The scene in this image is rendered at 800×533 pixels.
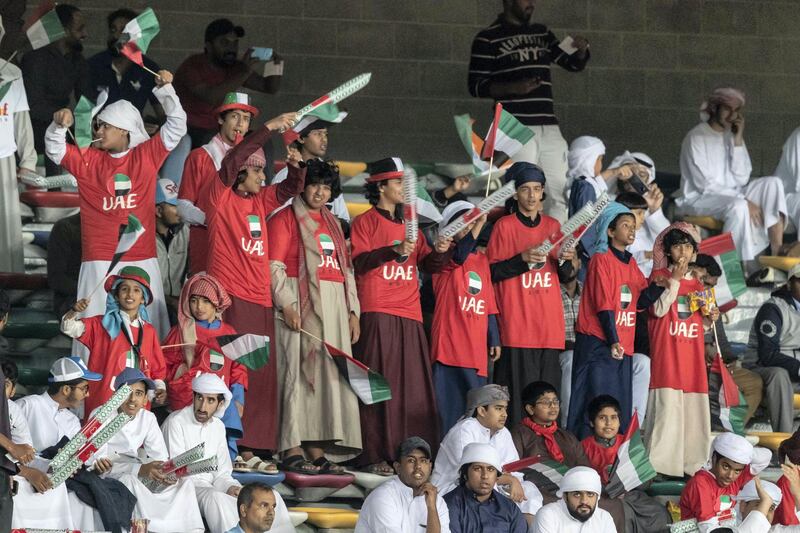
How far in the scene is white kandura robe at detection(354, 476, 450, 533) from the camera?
9727mm

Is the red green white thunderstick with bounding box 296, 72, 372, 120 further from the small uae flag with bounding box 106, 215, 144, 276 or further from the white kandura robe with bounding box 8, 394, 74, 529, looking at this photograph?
the white kandura robe with bounding box 8, 394, 74, 529

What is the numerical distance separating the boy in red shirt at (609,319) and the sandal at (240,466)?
183cm

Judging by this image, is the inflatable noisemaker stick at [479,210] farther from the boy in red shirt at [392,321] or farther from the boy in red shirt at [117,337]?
the boy in red shirt at [117,337]

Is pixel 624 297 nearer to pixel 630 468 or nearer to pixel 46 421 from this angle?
pixel 630 468

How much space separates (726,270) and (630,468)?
1.98 metres

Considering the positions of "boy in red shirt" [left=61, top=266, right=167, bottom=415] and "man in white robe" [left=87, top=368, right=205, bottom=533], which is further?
"boy in red shirt" [left=61, top=266, right=167, bottom=415]

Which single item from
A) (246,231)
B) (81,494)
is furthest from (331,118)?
(81,494)

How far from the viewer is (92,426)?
905 cm

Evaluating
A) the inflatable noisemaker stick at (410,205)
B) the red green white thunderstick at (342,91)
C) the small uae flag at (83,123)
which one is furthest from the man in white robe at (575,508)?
the small uae flag at (83,123)

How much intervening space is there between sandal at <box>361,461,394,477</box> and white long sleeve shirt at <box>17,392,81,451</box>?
61.7 inches

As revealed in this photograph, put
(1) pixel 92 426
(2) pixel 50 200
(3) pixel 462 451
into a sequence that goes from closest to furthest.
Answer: (1) pixel 92 426 < (3) pixel 462 451 < (2) pixel 50 200

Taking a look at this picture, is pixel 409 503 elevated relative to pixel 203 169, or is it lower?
lower

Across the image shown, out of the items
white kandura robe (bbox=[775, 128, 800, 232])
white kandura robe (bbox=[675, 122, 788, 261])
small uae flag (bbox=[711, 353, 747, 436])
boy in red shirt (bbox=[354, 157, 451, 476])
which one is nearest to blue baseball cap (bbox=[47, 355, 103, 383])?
boy in red shirt (bbox=[354, 157, 451, 476])

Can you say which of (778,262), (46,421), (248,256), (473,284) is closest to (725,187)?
(778,262)
